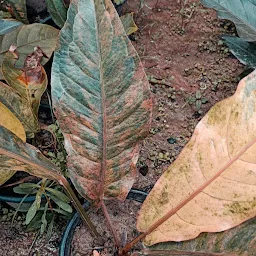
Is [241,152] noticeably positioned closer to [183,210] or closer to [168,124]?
[183,210]

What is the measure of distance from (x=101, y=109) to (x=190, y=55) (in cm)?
111

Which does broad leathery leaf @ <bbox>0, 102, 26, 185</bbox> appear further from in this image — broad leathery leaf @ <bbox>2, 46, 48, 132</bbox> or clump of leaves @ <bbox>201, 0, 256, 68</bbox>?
clump of leaves @ <bbox>201, 0, 256, 68</bbox>

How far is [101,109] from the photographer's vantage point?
92 centimetres

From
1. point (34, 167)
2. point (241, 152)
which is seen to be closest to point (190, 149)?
point (241, 152)

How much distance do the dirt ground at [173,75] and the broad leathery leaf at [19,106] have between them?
317 mm

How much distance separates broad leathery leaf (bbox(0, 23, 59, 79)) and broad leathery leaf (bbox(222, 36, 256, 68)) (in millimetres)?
588

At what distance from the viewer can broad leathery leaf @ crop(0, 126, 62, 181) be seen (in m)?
0.90

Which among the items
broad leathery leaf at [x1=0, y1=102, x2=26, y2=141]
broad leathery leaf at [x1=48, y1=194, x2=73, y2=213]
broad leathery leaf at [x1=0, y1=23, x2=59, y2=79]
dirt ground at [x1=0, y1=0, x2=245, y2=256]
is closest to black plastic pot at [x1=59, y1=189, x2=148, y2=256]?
broad leathery leaf at [x1=48, y1=194, x2=73, y2=213]

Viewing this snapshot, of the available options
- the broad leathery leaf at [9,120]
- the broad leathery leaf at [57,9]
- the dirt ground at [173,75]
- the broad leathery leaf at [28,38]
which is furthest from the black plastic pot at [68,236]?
the broad leathery leaf at [57,9]

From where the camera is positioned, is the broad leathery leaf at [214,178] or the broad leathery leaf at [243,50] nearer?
the broad leathery leaf at [214,178]

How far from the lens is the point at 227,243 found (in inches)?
34.2

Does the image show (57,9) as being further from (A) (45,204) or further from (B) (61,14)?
(A) (45,204)

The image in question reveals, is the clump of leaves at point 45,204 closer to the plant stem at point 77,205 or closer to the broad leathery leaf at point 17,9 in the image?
the plant stem at point 77,205

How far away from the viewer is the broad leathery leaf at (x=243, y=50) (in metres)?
1.57
